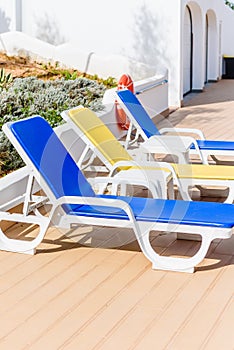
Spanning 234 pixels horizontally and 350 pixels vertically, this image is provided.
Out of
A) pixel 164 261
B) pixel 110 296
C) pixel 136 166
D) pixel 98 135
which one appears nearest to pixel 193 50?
pixel 98 135

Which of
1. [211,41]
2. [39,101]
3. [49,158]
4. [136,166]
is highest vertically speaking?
[49,158]

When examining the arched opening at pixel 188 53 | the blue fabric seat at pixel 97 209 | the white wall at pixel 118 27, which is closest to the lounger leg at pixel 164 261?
the blue fabric seat at pixel 97 209

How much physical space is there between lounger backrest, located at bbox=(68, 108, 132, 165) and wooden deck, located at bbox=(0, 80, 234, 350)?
0.86 m

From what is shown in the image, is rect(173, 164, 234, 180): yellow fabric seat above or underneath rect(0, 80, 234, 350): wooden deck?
above

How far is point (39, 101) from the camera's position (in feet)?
29.6

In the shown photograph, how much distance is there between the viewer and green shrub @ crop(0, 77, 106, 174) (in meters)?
6.91

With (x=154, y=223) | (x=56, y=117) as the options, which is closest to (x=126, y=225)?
(x=154, y=223)

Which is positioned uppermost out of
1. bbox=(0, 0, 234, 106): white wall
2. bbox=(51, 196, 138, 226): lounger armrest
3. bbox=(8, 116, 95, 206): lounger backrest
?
bbox=(8, 116, 95, 206): lounger backrest

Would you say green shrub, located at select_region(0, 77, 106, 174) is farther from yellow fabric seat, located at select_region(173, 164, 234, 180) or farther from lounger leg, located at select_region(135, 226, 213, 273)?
lounger leg, located at select_region(135, 226, 213, 273)

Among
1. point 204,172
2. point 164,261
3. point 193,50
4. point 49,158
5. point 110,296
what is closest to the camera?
point 110,296

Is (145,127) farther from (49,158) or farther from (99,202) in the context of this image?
(99,202)

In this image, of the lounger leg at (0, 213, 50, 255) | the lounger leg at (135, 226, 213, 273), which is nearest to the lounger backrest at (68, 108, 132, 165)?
the lounger leg at (0, 213, 50, 255)

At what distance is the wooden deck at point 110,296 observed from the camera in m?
3.78

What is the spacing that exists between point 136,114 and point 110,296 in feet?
12.3
